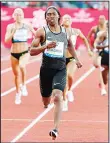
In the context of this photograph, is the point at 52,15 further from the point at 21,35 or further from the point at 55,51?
the point at 21,35

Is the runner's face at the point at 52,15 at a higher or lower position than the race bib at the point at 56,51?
higher

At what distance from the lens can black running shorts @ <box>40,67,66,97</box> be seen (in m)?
10.3

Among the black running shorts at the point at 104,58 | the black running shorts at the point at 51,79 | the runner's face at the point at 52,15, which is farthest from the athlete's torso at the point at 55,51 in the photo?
the black running shorts at the point at 104,58

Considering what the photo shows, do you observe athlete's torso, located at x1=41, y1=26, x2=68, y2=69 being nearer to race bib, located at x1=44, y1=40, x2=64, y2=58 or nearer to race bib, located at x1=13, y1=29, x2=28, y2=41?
race bib, located at x1=44, y1=40, x2=64, y2=58

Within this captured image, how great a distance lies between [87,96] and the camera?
18469 millimetres

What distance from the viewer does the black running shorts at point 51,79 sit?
1027 centimetres

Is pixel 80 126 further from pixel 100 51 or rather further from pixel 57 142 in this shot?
pixel 100 51

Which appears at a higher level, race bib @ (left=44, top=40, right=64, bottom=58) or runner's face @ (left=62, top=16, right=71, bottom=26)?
runner's face @ (left=62, top=16, right=71, bottom=26)

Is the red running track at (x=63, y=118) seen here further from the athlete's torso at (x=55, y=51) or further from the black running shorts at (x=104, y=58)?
the athlete's torso at (x=55, y=51)

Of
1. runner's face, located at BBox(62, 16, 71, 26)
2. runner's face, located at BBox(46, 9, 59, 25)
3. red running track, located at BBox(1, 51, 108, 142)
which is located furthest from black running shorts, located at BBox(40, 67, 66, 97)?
runner's face, located at BBox(62, 16, 71, 26)

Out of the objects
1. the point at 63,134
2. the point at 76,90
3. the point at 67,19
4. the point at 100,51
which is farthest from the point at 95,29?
the point at 63,134

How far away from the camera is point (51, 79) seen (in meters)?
10.6

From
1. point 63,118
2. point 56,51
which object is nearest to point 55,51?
point 56,51

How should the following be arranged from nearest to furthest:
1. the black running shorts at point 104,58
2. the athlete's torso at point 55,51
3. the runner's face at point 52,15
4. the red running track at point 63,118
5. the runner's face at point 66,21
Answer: the runner's face at point 52,15 < the athlete's torso at point 55,51 < the red running track at point 63,118 < the runner's face at point 66,21 < the black running shorts at point 104,58
